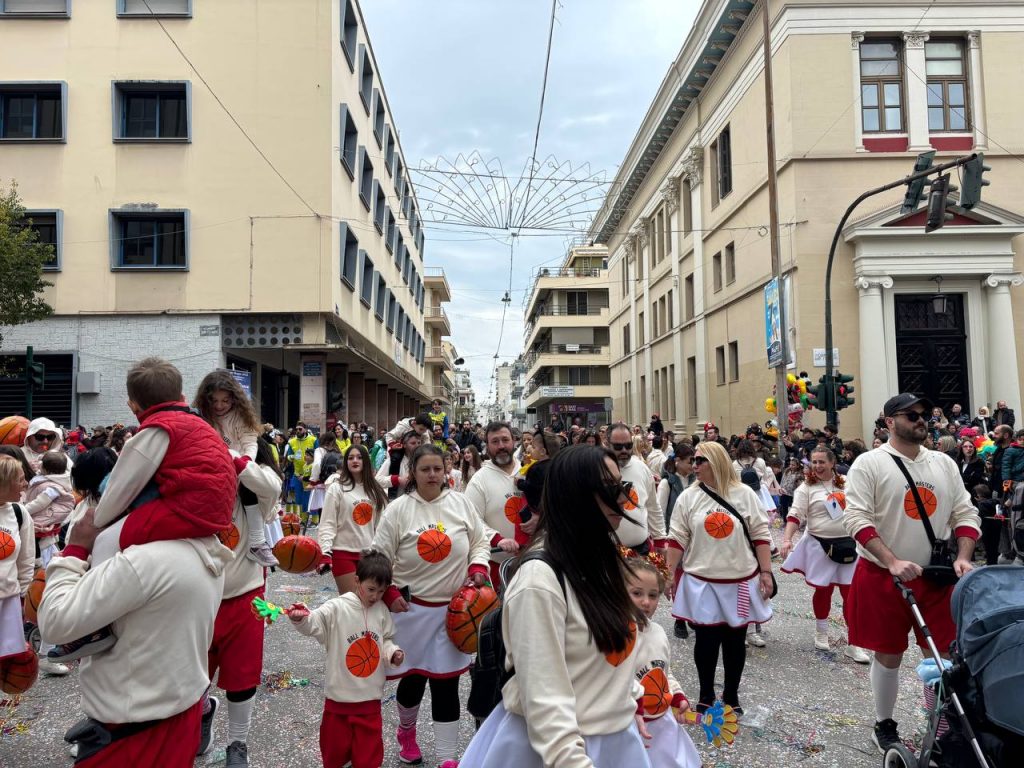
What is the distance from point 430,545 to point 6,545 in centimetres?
271

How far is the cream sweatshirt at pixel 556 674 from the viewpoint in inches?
77.2

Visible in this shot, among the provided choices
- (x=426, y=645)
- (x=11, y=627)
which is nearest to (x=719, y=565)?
(x=426, y=645)

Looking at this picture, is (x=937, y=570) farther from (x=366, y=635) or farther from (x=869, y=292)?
(x=869, y=292)

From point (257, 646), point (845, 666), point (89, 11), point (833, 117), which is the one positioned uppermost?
point (89, 11)

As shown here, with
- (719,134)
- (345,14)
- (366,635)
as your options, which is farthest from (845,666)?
(719,134)

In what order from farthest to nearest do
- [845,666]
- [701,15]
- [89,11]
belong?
[701,15]
[89,11]
[845,666]

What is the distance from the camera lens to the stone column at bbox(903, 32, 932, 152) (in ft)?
72.5

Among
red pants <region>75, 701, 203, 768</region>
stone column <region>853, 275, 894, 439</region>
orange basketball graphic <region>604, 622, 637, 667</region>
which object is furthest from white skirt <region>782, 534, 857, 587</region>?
stone column <region>853, 275, 894, 439</region>

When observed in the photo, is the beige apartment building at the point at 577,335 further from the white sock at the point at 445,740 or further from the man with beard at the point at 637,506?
the white sock at the point at 445,740

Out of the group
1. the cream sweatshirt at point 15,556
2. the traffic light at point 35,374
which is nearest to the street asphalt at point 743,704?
the cream sweatshirt at point 15,556

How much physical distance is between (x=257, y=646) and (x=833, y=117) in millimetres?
23052

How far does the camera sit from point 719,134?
93.1ft

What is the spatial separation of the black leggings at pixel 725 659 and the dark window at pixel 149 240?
715 inches

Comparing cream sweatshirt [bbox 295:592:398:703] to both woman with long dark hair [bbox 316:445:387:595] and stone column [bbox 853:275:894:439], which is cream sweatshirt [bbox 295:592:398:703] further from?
stone column [bbox 853:275:894:439]
